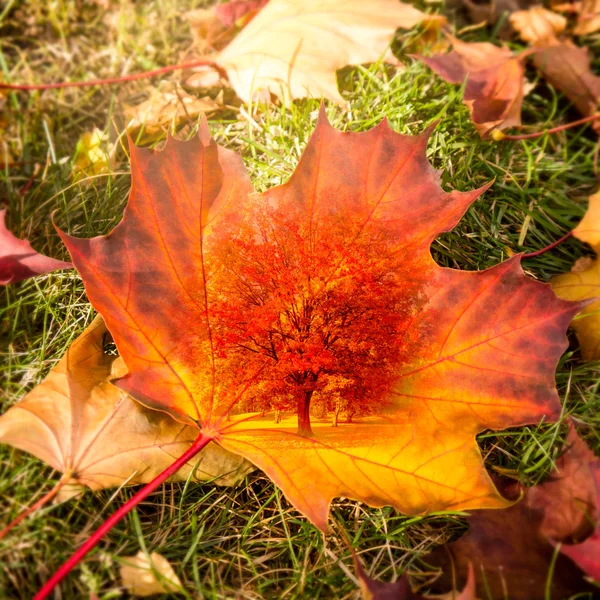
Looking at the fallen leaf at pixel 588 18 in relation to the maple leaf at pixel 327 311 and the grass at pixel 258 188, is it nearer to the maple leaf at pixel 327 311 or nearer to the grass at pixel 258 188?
the grass at pixel 258 188

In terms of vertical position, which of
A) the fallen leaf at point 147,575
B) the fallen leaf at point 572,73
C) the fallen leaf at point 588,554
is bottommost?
the fallen leaf at point 147,575

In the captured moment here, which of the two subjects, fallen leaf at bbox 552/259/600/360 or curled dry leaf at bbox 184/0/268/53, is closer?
fallen leaf at bbox 552/259/600/360

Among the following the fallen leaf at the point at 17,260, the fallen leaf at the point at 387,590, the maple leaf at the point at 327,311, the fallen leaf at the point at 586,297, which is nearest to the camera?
the fallen leaf at the point at 387,590

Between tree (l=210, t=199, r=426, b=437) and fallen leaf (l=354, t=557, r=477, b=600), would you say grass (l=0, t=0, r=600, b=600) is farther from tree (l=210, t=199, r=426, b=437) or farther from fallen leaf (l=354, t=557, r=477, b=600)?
tree (l=210, t=199, r=426, b=437)

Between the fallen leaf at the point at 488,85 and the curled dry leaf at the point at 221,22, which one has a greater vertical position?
the curled dry leaf at the point at 221,22

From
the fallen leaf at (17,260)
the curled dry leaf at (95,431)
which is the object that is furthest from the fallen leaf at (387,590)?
the fallen leaf at (17,260)

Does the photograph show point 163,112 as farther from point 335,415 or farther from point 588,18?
point 588,18

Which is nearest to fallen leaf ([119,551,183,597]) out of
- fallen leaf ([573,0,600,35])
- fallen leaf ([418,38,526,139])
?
fallen leaf ([418,38,526,139])

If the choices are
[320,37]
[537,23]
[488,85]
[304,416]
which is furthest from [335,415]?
[537,23]
